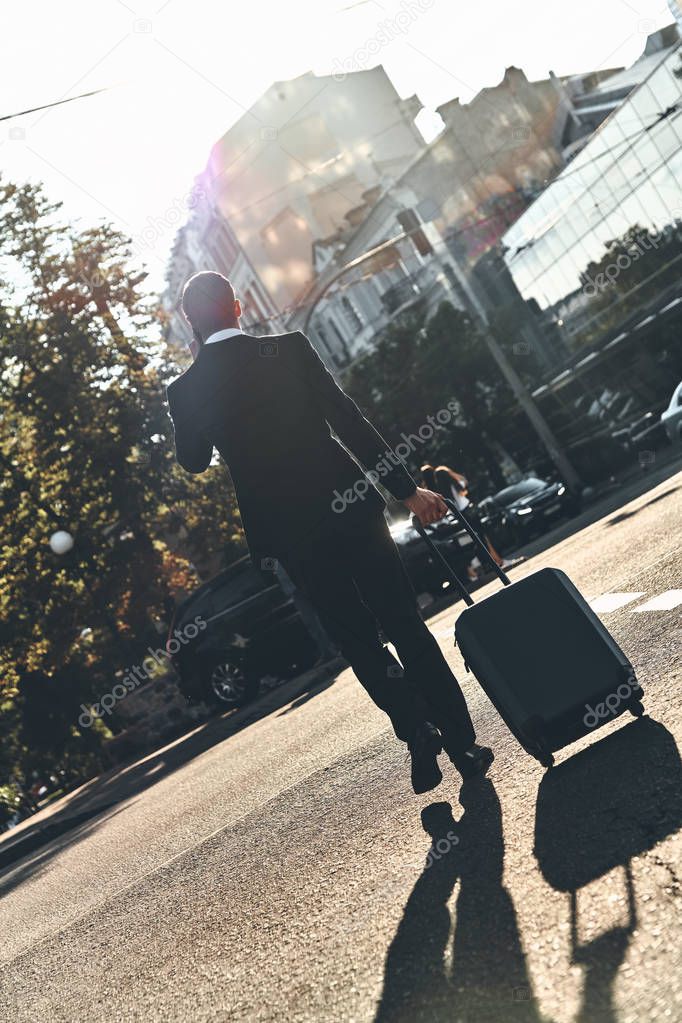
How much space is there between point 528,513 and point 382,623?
18821mm

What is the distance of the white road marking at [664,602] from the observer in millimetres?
5973

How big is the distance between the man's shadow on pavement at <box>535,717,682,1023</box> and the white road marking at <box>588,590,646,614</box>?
2577 mm

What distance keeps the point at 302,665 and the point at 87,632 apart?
12630 mm

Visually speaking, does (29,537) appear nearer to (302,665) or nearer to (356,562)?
(302,665)

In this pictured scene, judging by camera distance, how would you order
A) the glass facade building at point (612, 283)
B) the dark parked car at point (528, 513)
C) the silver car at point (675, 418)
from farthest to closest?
the glass facade building at point (612, 283), the silver car at point (675, 418), the dark parked car at point (528, 513)

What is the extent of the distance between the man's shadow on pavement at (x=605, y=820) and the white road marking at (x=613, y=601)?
2577mm

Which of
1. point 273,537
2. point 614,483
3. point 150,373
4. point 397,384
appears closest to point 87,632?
point 150,373

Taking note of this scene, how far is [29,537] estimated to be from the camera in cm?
2503

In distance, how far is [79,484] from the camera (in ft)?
84.7

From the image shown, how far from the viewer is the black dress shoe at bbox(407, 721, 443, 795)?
456cm

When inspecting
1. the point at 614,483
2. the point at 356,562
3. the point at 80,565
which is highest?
the point at 80,565

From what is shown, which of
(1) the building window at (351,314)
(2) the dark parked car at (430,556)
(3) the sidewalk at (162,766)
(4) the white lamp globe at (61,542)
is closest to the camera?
(3) the sidewalk at (162,766)

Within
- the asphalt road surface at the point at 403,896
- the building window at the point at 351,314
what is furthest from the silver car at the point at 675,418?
the building window at the point at 351,314

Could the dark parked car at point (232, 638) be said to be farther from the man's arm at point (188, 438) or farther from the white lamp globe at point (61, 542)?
the man's arm at point (188, 438)
